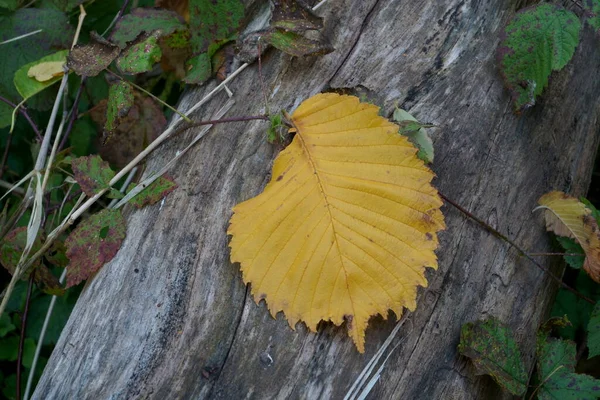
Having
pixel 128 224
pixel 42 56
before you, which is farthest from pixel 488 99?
pixel 42 56

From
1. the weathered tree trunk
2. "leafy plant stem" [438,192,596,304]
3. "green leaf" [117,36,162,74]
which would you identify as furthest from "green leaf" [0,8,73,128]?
A: "leafy plant stem" [438,192,596,304]

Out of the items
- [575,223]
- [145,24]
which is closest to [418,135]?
[575,223]

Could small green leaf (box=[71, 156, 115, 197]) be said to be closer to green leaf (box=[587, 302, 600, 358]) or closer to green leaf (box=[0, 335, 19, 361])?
green leaf (box=[0, 335, 19, 361])

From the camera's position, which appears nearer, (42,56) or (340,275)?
(340,275)

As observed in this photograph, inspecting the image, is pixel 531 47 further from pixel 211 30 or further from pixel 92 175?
pixel 92 175

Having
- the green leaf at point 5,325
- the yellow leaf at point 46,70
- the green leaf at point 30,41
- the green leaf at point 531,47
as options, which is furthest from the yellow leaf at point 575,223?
the green leaf at point 5,325

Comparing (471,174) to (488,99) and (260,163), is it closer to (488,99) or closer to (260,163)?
(488,99)

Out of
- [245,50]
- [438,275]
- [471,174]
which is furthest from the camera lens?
[245,50]
